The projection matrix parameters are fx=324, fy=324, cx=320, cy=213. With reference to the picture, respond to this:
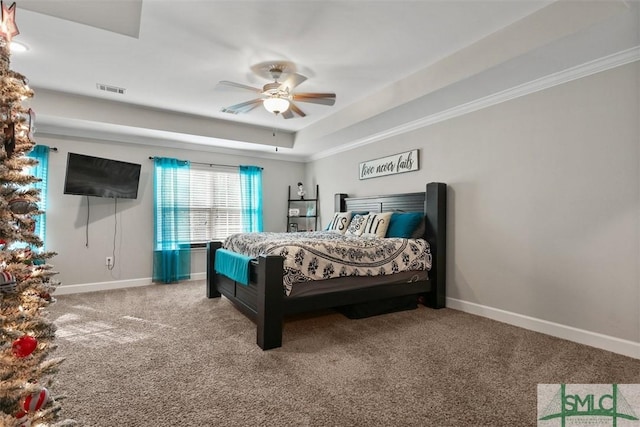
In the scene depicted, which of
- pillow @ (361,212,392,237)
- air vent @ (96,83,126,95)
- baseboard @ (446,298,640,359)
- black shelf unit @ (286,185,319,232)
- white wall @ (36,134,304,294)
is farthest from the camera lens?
black shelf unit @ (286,185,319,232)

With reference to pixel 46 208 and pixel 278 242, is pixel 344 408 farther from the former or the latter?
pixel 46 208

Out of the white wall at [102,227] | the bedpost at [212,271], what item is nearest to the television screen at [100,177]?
the white wall at [102,227]

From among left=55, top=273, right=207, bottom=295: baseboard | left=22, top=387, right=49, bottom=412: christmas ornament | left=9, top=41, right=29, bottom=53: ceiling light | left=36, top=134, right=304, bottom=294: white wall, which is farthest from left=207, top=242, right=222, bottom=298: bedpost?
left=22, top=387, right=49, bottom=412: christmas ornament

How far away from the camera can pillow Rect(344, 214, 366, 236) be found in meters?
4.25

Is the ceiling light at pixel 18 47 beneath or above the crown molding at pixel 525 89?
above

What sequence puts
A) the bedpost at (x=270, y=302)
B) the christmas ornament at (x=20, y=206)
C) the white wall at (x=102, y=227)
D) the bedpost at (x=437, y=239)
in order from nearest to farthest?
the christmas ornament at (x=20, y=206)
the bedpost at (x=270, y=302)
the bedpost at (x=437, y=239)
the white wall at (x=102, y=227)

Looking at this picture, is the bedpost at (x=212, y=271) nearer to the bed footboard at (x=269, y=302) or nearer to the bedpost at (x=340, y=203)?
the bed footboard at (x=269, y=302)

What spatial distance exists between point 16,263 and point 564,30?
3.46m

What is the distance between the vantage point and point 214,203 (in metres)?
5.76

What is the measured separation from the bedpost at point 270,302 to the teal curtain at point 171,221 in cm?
310

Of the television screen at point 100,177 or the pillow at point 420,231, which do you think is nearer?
the pillow at point 420,231

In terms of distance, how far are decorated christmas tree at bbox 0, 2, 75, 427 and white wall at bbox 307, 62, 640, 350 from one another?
3.55 m

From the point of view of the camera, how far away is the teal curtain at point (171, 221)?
516 cm

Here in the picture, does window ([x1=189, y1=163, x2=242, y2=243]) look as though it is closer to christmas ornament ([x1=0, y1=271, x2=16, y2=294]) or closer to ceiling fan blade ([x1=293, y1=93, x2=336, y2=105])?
ceiling fan blade ([x1=293, y1=93, x2=336, y2=105])
